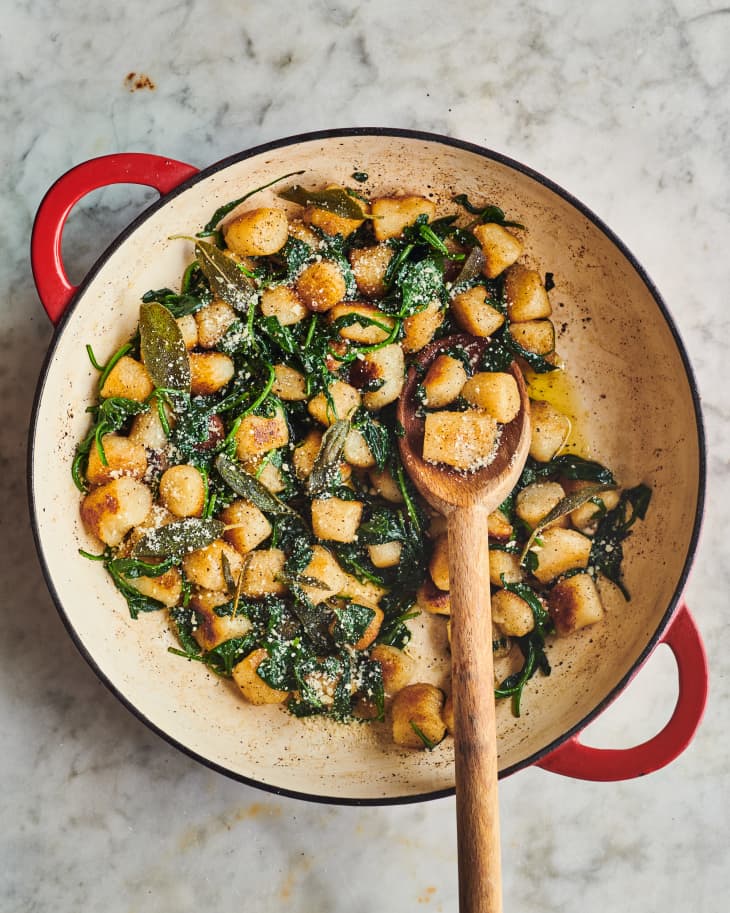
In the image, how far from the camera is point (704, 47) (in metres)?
2.04

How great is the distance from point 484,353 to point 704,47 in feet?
3.03

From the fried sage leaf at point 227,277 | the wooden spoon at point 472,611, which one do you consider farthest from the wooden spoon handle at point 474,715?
the fried sage leaf at point 227,277

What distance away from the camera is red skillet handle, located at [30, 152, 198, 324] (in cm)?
170

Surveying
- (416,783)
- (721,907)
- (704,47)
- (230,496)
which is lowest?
(721,907)

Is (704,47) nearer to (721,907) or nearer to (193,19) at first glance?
(193,19)

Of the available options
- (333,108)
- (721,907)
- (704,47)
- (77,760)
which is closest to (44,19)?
(333,108)

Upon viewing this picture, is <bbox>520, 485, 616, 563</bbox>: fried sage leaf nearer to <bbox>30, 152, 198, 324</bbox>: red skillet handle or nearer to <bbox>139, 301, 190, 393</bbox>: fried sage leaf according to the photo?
<bbox>139, 301, 190, 393</bbox>: fried sage leaf

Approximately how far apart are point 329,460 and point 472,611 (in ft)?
1.49

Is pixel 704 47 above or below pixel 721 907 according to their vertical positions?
above

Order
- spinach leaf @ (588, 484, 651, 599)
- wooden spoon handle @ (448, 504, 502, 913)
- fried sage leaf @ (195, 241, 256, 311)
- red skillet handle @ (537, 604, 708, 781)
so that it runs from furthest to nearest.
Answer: spinach leaf @ (588, 484, 651, 599) → fried sage leaf @ (195, 241, 256, 311) → red skillet handle @ (537, 604, 708, 781) → wooden spoon handle @ (448, 504, 502, 913)

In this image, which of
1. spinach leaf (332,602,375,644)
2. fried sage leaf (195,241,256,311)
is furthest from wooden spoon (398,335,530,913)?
fried sage leaf (195,241,256,311)

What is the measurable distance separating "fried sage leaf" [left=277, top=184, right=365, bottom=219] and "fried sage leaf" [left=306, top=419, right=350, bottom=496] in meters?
0.46

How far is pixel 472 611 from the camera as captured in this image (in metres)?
1.75

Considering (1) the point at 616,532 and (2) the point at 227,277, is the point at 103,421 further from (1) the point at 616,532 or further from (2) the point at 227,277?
(1) the point at 616,532
